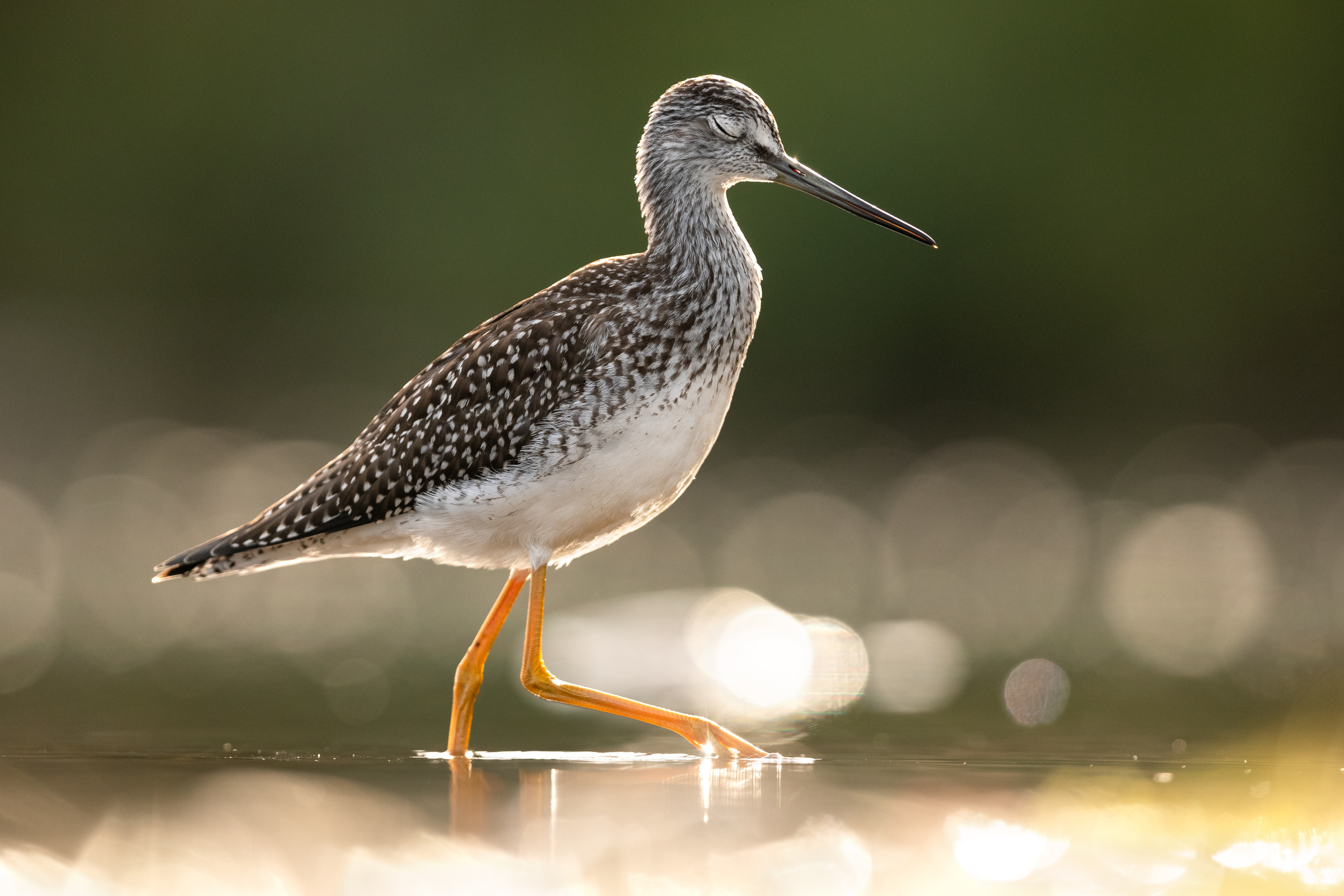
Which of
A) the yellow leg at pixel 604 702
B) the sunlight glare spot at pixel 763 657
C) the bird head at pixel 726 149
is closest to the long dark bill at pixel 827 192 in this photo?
the bird head at pixel 726 149

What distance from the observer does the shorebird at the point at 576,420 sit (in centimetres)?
795

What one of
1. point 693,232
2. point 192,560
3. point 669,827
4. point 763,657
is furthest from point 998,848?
point 763,657

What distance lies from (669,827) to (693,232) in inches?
163

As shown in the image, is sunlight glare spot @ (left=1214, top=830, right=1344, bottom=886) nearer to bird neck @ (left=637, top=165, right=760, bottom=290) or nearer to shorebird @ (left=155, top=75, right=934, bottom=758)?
shorebird @ (left=155, top=75, right=934, bottom=758)

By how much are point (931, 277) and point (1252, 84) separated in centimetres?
661

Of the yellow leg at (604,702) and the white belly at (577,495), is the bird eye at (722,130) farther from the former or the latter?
the yellow leg at (604,702)

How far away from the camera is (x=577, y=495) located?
26.1 ft

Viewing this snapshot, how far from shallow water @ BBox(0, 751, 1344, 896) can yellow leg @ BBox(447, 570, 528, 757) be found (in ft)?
3.34

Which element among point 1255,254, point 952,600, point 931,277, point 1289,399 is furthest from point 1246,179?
point 952,600

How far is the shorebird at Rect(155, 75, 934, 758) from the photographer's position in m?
7.95

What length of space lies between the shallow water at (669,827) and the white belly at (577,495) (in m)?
1.39

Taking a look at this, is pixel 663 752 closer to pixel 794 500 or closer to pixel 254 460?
pixel 794 500

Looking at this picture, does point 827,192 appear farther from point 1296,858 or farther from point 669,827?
point 1296,858

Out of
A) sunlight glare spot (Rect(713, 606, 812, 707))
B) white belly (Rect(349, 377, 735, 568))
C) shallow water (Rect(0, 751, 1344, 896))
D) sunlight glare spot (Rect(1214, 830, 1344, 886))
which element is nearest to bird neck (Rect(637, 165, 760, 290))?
white belly (Rect(349, 377, 735, 568))
